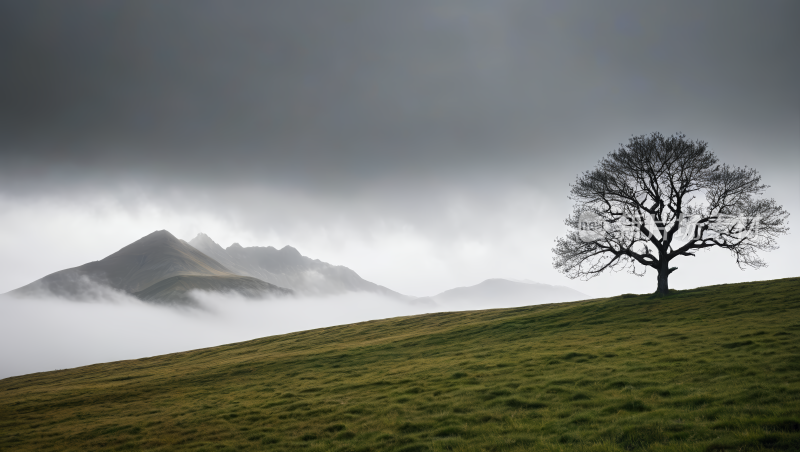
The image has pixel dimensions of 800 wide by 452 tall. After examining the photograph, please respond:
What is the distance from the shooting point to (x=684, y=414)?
1173cm

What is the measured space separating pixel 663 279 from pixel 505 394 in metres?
32.2

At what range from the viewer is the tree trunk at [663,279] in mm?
40156

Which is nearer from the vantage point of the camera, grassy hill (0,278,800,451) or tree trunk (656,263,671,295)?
grassy hill (0,278,800,451)

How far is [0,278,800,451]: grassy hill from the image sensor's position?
38.5ft

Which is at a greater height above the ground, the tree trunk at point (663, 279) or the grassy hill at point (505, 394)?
the tree trunk at point (663, 279)

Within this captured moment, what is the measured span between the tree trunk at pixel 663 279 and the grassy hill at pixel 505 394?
185 centimetres

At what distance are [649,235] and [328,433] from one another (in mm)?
37802

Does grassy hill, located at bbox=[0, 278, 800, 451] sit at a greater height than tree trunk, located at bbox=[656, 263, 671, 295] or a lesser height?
lesser

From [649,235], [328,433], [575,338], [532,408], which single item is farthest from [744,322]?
[328,433]

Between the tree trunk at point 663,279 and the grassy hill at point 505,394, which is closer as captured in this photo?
the grassy hill at point 505,394

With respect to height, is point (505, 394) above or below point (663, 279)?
below

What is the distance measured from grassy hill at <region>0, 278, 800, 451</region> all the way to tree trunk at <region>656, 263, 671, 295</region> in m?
1.85

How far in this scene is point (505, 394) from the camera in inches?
684

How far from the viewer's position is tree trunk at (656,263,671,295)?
40156 mm
